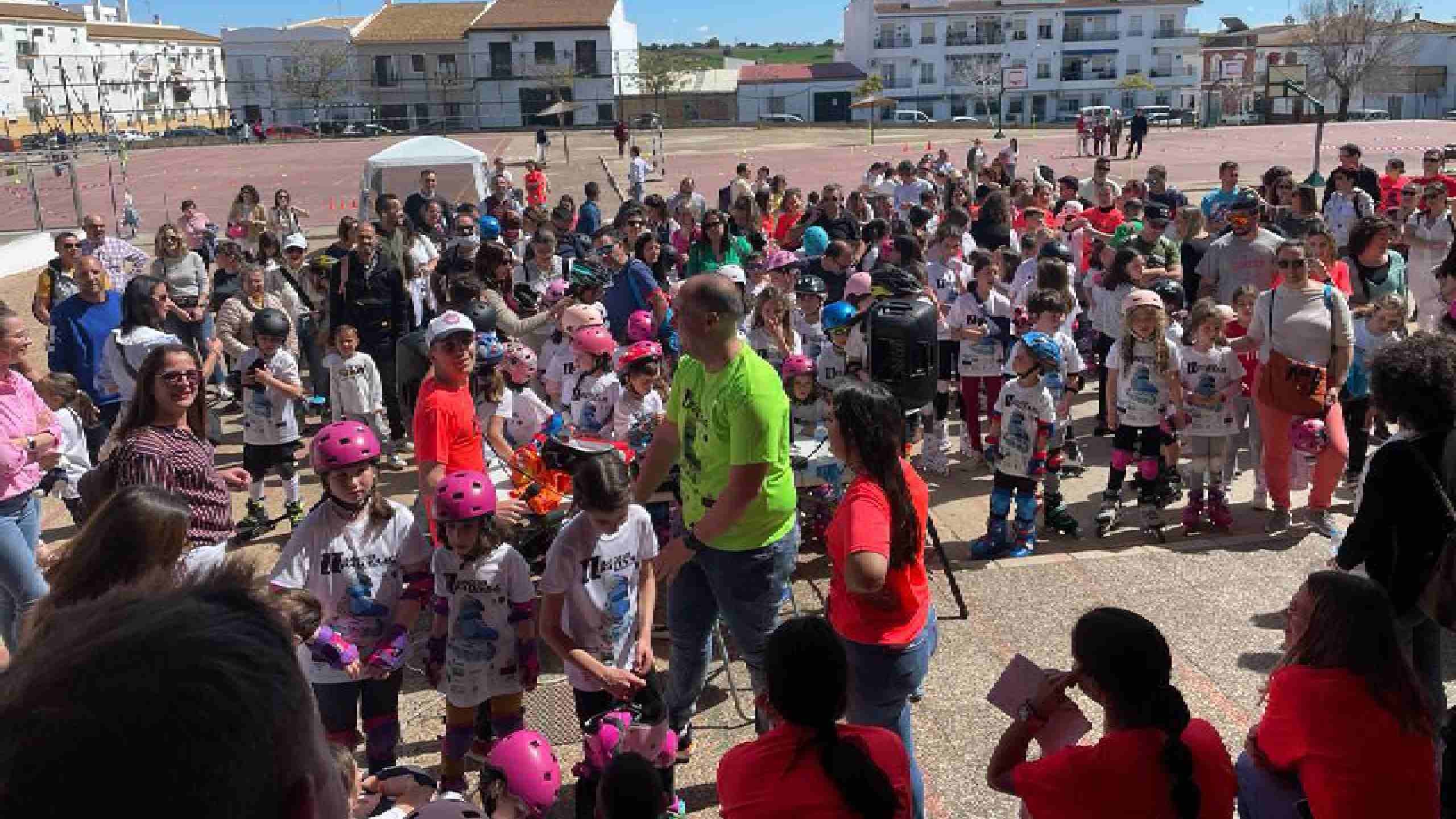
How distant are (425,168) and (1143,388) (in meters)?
14.3

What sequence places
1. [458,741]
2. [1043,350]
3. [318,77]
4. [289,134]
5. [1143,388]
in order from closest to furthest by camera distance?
1. [458,741]
2. [1043,350]
3. [1143,388]
4. [289,134]
5. [318,77]

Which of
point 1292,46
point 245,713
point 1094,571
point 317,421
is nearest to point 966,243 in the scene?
point 1094,571

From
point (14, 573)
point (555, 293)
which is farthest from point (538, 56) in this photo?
point (14, 573)

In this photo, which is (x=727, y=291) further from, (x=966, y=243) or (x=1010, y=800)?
(x=966, y=243)

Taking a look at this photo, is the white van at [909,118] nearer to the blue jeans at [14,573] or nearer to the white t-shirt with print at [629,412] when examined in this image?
the white t-shirt with print at [629,412]

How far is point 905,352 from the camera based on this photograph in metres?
6.25

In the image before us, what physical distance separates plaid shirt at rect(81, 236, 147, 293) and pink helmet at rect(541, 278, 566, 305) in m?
4.92

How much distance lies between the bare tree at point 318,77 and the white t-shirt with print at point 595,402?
250 feet

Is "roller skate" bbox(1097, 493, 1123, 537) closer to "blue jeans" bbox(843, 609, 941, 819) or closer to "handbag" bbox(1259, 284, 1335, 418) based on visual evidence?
"handbag" bbox(1259, 284, 1335, 418)

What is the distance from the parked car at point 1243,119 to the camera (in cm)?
5997

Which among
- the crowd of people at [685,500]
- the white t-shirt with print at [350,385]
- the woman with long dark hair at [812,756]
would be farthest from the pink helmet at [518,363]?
the woman with long dark hair at [812,756]

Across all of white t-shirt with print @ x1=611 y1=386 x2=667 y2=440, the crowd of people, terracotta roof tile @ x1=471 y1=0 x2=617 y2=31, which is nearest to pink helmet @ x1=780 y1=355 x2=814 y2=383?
the crowd of people

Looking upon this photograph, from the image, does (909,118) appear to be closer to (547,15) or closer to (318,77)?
(547,15)

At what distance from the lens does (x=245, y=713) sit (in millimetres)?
1071
